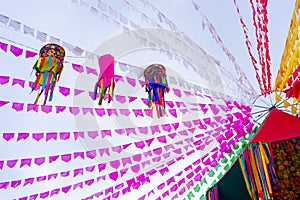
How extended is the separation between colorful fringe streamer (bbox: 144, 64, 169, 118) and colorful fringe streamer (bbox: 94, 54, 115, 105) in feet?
1.30

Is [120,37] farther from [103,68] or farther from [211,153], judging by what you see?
[211,153]

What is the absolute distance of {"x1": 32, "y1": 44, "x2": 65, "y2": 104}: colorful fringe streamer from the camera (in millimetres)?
2775

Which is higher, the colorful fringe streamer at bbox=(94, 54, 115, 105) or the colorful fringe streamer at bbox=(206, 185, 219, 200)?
the colorful fringe streamer at bbox=(94, 54, 115, 105)

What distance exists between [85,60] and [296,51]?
1.96 m

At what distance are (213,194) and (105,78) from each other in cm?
251

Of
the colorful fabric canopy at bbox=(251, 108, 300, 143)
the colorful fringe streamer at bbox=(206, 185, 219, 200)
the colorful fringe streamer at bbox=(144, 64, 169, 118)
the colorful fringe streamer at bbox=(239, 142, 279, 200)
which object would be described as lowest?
the colorful fringe streamer at bbox=(206, 185, 219, 200)

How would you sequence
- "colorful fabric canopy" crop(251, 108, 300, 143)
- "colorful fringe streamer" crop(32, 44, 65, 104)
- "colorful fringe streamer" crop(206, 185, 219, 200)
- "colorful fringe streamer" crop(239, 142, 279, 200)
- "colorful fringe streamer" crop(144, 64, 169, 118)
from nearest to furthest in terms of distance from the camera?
"colorful fringe streamer" crop(32, 44, 65, 104), "colorful fringe streamer" crop(144, 64, 169, 118), "colorful fabric canopy" crop(251, 108, 300, 143), "colorful fringe streamer" crop(239, 142, 279, 200), "colorful fringe streamer" crop(206, 185, 219, 200)

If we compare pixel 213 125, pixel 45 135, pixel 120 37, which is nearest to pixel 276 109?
pixel 213 125

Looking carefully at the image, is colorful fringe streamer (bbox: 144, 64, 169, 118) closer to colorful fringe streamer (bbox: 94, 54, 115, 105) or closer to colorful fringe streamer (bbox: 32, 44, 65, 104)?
colorful fringe streamer (bbox: 94, 54, 115, 105)

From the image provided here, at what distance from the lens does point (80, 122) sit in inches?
127

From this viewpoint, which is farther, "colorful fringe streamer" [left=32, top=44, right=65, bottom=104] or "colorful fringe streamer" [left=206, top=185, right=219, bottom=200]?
"colorful fringe streamer" [left=206, top=185, right=219, bottom=200]

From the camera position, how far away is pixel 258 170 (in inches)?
168

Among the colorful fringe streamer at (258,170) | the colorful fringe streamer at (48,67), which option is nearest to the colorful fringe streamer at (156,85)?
the colorful fringe streamer at (48,67)

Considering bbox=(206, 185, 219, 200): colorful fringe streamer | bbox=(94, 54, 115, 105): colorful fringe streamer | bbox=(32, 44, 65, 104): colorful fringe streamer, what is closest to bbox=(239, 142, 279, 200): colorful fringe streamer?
bbox=(206, 185, 219, 200): colorful fringe streamer
